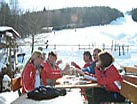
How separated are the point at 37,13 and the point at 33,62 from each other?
46.9 metres

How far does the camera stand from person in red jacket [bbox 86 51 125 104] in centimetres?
504

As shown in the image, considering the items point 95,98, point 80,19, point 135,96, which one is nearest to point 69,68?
point 95,98

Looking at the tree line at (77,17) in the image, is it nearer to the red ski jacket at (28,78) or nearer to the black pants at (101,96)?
the black pants at (101,96)

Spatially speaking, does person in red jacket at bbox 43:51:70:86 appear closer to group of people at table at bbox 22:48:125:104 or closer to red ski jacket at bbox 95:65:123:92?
group of people at table at bbox 22:48:125:104

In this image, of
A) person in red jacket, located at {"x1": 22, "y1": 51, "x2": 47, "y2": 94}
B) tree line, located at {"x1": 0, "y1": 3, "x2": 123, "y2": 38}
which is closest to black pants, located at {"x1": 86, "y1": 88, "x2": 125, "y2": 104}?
person in red jacket, located at {"x1": 22, "y1": 51, "x2": 47, "y2": 94}

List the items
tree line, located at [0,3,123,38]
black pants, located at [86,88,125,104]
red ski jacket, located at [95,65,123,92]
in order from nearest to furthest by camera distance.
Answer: red ski jacket, located at [95,65,123,92] < black pants, located at [86,88,125,104] < tree line, located at [0,3,123,38]

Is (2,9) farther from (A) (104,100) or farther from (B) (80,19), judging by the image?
(B) (80,19)

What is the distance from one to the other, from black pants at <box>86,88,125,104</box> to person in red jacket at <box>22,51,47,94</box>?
Result: 0.77 metres

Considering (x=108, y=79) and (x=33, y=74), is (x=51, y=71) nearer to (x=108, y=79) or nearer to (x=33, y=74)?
(x=33, y=74)

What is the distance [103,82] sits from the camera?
520 cm

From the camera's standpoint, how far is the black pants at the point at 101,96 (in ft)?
17.1

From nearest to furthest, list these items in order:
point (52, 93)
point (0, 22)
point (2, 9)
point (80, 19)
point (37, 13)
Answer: point (52, 93) → point (0, 22) → point (2, 9) → point (37, 13) → point (80, 19)

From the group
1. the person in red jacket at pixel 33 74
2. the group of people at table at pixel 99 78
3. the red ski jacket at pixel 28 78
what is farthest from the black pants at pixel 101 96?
the red ski jacket at pixel 28 78

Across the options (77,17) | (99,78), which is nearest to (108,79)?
(99,78)
